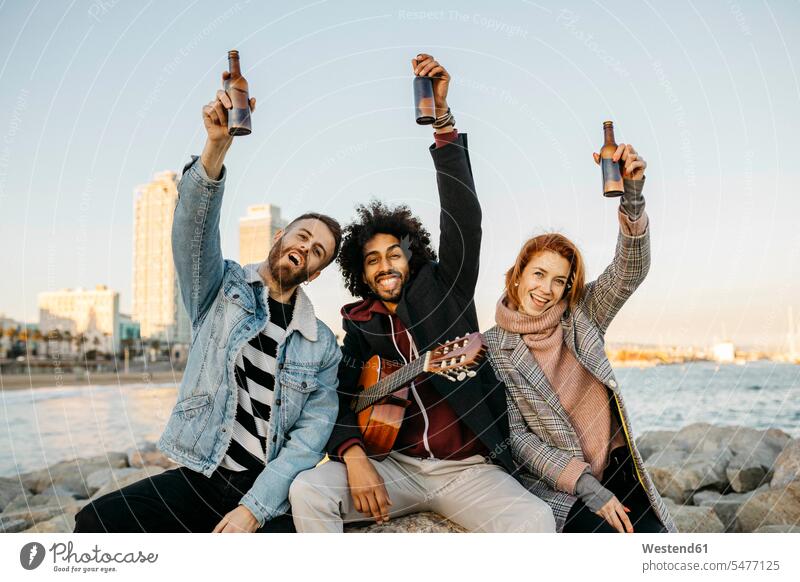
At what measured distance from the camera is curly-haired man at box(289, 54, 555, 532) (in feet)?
12.0

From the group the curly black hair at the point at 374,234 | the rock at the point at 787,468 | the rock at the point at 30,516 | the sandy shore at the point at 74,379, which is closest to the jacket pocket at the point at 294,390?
the curly black hair at the point at 374,234

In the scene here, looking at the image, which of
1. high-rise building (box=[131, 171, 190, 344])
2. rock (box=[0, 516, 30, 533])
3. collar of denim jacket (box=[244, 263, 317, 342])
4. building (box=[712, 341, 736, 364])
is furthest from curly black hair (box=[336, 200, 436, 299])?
building (box=[712, 341, 736, 364])

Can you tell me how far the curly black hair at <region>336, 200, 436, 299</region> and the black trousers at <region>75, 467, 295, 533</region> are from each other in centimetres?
138

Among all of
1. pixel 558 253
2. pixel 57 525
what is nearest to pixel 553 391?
pixel 558 253

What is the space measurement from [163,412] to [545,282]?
2303 cm

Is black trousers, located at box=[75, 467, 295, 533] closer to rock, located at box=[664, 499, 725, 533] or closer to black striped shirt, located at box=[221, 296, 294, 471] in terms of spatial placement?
black striped shirt, located at box=[221, 296, 294, 471]

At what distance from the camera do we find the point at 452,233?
4.11 meters

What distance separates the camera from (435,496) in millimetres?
3912
